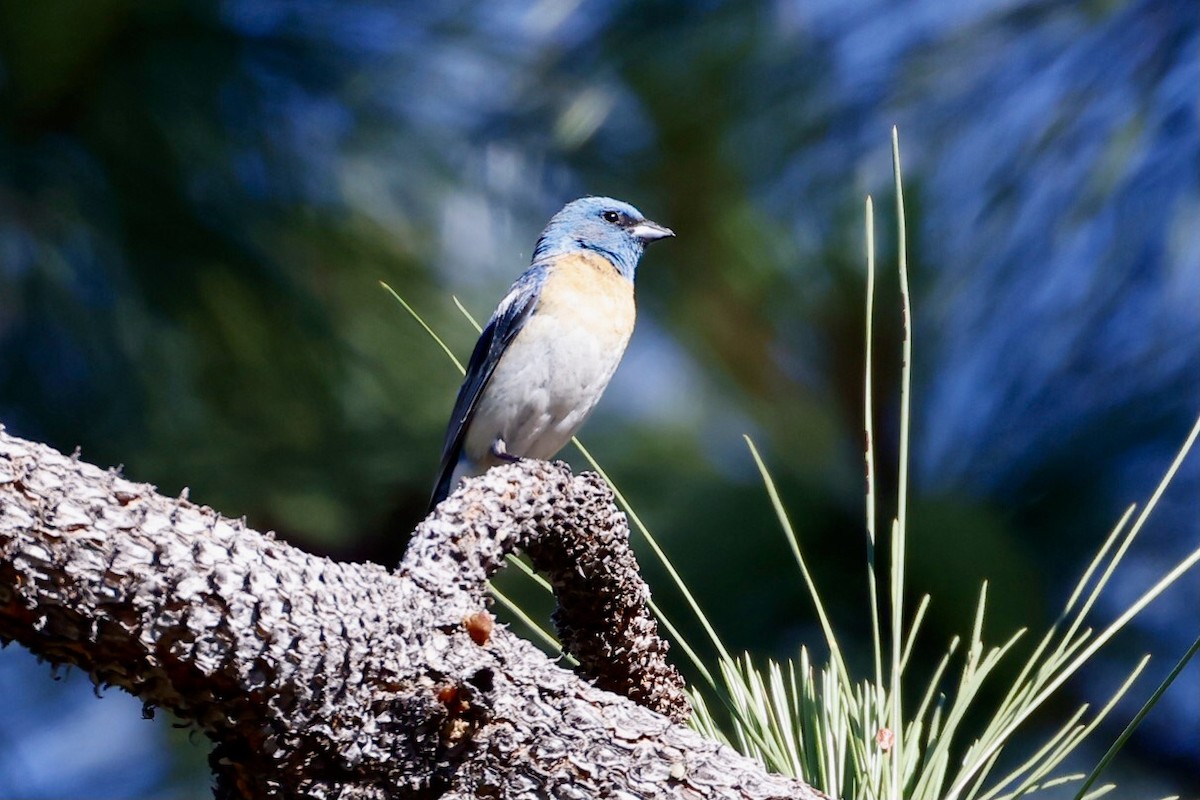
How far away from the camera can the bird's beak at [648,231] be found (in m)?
2.48

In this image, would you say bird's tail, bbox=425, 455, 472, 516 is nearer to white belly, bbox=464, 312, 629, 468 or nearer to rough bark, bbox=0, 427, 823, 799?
white belly, bbox=464, 312, 629, 468

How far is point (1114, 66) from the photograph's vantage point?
2166mm

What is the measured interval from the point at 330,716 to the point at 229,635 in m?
0.10

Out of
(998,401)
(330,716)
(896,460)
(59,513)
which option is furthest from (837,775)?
(998,401)

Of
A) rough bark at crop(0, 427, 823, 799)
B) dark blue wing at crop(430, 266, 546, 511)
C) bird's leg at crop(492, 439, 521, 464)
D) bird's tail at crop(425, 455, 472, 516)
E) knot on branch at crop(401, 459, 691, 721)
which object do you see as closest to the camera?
rough bark at crop(0, 427, 823, 799)

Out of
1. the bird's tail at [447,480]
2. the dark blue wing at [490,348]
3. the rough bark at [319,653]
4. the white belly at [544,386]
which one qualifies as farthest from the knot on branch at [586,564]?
the white belly at [544,386]

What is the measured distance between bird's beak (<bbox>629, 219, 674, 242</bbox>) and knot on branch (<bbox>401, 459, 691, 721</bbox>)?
1.05 m

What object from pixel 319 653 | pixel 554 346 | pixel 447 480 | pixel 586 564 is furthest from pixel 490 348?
pixel 319 653

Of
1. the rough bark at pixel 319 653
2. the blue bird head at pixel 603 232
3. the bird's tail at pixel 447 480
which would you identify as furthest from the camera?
the blue bird head at pixel 603 232

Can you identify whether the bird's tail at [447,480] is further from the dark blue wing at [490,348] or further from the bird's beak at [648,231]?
the bird's beak at [648,231]

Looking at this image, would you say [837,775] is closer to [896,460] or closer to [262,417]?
[896,460]

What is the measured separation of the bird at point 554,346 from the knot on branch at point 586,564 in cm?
118

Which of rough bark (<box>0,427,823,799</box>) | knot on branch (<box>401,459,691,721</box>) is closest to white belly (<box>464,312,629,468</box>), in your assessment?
knot on branch (<box>401,459,691,721</box>)

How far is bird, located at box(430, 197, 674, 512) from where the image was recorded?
105 inches
